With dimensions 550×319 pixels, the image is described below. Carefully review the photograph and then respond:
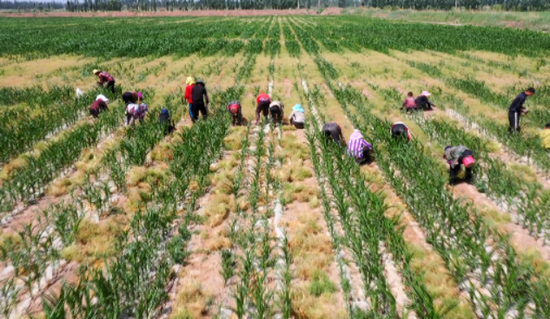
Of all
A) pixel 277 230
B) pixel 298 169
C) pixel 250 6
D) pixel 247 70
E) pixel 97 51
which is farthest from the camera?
pixel 250 6

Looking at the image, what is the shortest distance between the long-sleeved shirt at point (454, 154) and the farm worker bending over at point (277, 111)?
183 inches

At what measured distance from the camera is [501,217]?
470cm

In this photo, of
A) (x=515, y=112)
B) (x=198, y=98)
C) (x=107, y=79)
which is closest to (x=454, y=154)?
(x=515, y=112)

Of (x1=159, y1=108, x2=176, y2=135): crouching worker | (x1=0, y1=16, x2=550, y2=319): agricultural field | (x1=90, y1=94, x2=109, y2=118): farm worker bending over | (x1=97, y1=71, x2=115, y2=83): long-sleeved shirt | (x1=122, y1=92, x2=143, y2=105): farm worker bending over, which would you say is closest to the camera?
(x1=0, y1=16, x2=550, y2=319): agricultural field

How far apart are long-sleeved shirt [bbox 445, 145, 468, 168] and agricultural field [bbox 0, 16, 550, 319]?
1.34ft

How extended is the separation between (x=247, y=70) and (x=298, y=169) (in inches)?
450

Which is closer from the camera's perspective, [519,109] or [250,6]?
[519,109]

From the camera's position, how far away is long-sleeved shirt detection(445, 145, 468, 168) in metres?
5.72

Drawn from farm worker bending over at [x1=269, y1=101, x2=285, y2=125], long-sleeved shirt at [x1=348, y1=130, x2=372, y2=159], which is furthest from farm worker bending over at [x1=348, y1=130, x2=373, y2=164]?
farm worker bending over at [x1=269, y1=101, x2=285, y2=125]

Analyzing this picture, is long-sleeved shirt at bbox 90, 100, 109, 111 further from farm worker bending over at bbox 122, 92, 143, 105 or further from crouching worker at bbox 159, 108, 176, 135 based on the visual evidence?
crouching worker at bbox 159, 108, 176, 135

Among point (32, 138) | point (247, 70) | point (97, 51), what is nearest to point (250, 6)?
point (97, 51)

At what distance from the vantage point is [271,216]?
498 centimetres

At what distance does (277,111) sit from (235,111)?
1.25m

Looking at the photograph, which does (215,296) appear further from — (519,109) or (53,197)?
(519,109)
